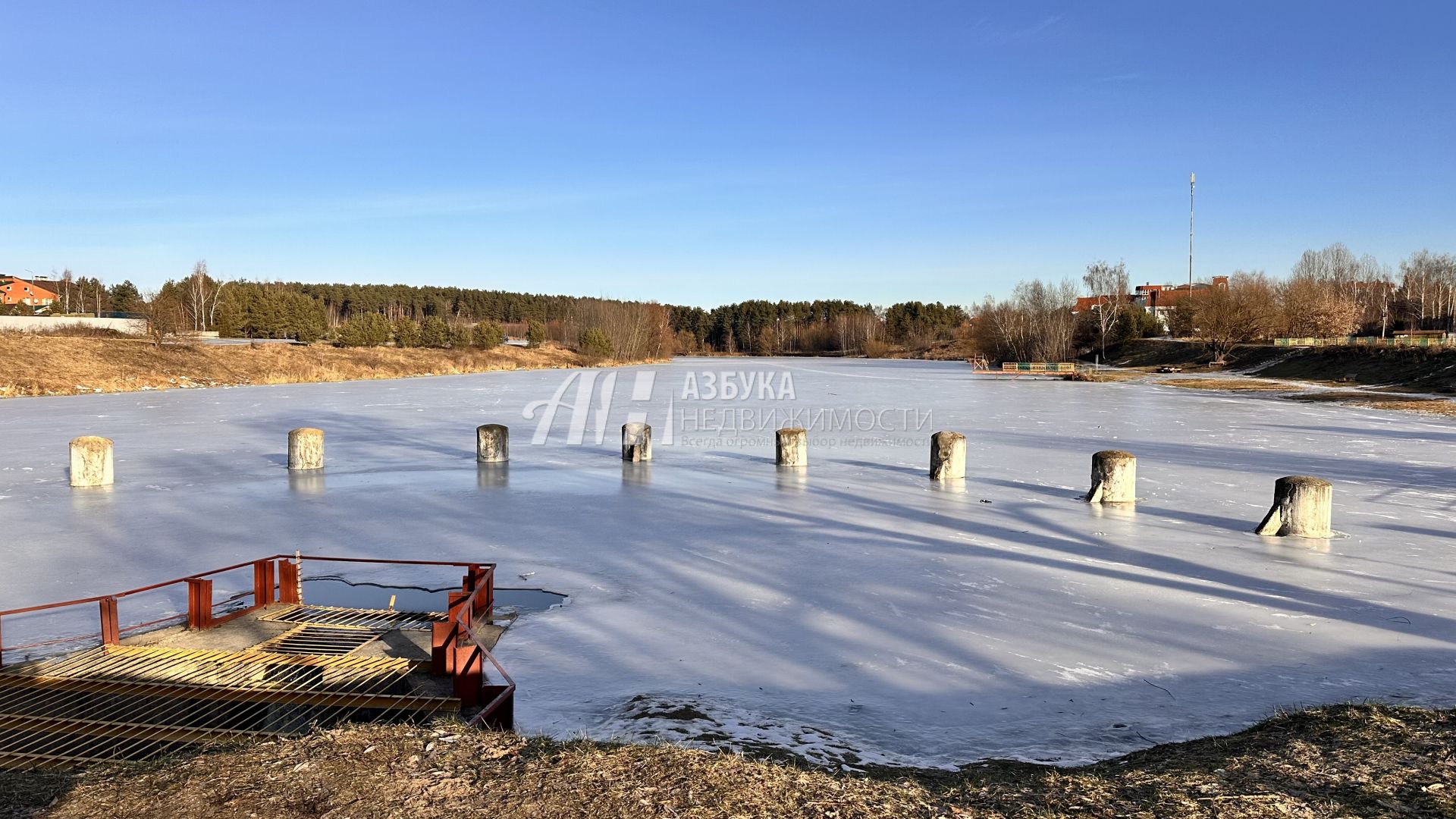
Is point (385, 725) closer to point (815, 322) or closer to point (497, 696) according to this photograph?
point (497, 696)

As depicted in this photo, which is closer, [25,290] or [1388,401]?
[1388,401]

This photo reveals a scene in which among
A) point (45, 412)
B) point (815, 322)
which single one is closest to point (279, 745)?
point (45, 412)

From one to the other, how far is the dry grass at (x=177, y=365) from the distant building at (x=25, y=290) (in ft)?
203

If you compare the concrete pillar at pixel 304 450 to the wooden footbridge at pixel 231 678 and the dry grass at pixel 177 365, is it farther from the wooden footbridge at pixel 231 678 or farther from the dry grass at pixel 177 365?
the dry grass at pixel 177 365

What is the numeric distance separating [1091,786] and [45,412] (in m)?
28.0

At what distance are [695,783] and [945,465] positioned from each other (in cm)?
932

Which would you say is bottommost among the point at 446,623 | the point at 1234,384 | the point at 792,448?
the point at 446,623

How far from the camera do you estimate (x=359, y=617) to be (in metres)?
6.28

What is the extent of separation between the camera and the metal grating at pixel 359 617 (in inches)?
241

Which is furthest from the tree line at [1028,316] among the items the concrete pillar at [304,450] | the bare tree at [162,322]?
the concrete pillar at [304,450]

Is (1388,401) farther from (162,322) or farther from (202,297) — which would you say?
(202,297)

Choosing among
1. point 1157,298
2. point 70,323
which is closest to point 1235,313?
point 1157,298

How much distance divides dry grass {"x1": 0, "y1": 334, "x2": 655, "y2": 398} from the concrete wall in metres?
6.97

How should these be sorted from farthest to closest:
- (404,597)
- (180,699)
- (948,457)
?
(948,457) < (404,597) < (180,699)
